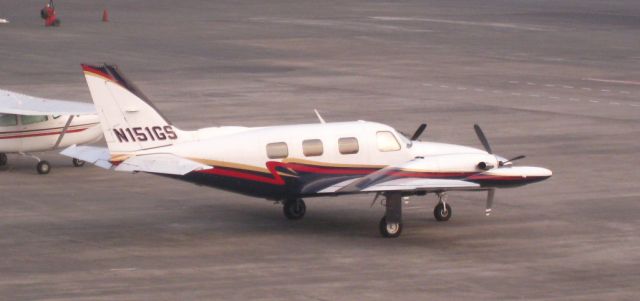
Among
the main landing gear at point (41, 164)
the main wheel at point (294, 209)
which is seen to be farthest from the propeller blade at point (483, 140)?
the main landing gear at point (41, 164)

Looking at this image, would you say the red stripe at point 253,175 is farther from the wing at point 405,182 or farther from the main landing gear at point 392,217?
the main landing gear at point 392,217

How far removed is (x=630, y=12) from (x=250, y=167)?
7178 cm

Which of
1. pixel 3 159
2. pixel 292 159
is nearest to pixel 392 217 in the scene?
pixel 292 159

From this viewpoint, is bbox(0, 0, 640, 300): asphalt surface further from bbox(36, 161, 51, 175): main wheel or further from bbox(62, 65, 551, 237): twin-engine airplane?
bbox(62, 65, 551, 237): twin-engine airplane

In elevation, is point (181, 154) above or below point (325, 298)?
above

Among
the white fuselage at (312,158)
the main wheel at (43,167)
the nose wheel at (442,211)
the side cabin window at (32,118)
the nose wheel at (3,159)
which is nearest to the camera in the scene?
the white fuselage at (312,158)

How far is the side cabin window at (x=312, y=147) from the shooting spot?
28.7 meters

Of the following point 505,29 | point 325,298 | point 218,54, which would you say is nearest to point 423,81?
point 218,54

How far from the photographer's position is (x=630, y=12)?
9588 centimetres

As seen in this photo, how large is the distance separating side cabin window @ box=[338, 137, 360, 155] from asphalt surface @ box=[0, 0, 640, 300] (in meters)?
1.69

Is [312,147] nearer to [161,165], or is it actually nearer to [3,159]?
[161,165]

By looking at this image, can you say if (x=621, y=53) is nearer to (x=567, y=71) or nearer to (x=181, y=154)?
(x=567, y=71)

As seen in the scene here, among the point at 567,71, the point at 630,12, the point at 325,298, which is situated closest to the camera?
the point at 325,298

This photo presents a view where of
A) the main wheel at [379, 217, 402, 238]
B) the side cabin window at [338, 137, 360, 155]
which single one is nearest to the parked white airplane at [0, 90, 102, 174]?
the side cabin window at [338, 137, 360, 155]
